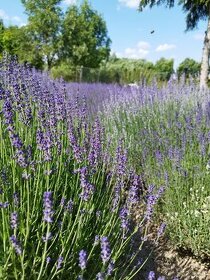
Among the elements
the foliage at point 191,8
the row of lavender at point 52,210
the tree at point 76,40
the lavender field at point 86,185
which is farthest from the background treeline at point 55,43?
A: the row of lavender at point 52,210

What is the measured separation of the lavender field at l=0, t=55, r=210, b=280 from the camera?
1.78 metres

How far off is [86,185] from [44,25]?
23.0 meters

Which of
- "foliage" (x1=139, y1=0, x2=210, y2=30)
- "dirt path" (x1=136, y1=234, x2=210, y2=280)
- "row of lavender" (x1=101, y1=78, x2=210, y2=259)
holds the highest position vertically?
"foliage" (x1=139, y1=0, x2=210, y2=30)

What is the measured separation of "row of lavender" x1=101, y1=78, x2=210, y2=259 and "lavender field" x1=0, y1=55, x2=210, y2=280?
0.05 feet

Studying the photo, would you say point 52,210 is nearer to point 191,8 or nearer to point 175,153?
point 175,153

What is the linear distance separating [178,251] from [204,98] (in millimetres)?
3494

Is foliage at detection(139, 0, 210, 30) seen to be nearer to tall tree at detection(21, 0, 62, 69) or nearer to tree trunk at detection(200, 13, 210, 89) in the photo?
tree trunk at detection(200, 13, 210, 89)

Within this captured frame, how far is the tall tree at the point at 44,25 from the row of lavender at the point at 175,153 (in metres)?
18.1

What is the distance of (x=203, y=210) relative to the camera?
10.0ft

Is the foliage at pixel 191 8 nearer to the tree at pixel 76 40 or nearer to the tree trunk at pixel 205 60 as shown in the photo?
the tree trunk at pixel 205 60

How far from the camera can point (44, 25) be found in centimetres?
2300

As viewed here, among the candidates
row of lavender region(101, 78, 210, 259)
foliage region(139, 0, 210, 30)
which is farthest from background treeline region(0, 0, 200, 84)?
row of lavender region(101, 78, 210, 259)

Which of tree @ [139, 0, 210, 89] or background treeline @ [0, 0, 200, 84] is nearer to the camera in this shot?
tree @ [139, 0, 210, 89]

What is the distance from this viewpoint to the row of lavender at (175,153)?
3002 mm
